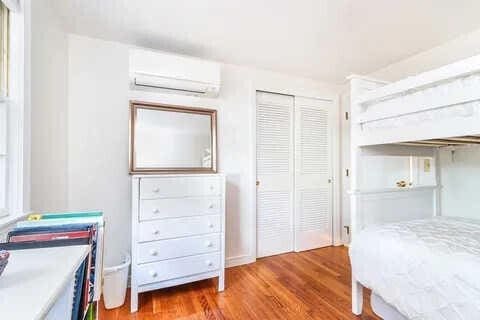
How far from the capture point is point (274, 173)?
2.87m

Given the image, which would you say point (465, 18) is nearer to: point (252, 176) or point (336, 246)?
point (252, 176)

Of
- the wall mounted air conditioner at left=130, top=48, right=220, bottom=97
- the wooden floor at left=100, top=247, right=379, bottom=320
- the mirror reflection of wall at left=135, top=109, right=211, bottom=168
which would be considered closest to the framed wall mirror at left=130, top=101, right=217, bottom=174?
the mirror reflection of wall at left=135, top=109, right=211, bottom=168

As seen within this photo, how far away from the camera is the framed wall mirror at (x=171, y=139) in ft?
7.14

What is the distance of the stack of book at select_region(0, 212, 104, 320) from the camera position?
83 cm

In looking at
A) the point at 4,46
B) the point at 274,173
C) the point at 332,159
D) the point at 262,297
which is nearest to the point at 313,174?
the point at 332,159

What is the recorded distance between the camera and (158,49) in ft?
7.52

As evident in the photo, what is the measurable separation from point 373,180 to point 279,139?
1136 millimetres

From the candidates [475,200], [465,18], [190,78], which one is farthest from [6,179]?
[475,200]

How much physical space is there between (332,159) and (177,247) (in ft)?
7.54

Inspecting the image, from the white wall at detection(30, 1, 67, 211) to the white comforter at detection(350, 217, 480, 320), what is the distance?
2161mm

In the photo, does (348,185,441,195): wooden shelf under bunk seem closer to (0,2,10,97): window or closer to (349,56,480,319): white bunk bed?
(349,56,480,319): white bunk bed

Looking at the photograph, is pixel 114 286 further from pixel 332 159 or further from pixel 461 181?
pixel 461 181

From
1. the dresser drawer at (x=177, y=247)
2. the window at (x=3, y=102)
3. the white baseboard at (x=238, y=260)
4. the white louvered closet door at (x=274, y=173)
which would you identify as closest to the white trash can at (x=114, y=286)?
the dresser drawer at (x=177, y=247)

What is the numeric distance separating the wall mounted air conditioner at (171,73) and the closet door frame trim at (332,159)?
27.2 inches
